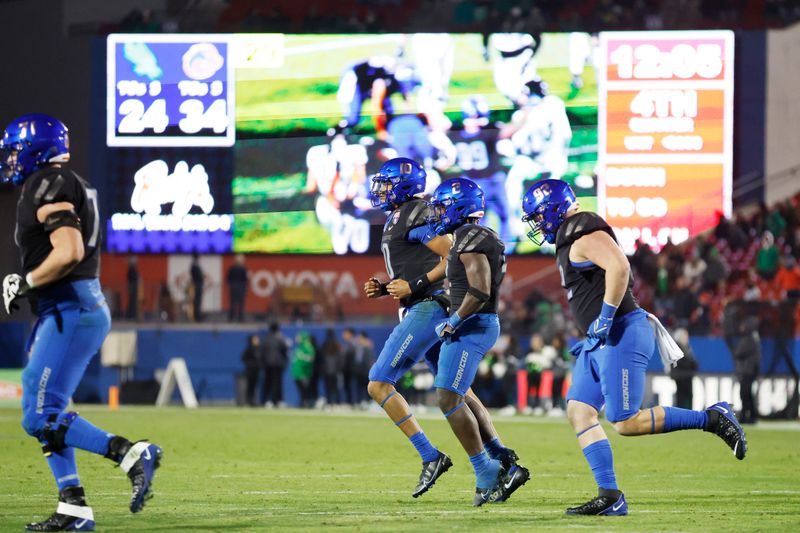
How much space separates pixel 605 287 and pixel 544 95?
1728cm

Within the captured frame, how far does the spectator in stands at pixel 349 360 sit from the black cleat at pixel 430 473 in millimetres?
16242

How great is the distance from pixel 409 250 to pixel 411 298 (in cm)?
32

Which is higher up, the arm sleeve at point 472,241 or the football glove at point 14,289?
the arm sleeve at point 472,241

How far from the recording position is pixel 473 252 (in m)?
8.98

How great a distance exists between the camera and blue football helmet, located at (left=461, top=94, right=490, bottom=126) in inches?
993

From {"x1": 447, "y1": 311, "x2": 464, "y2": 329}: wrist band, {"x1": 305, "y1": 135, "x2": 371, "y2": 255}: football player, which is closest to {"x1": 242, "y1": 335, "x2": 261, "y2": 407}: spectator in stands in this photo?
{"x1": 305, "y1": 135, "x2": 371, "y2": 255}: football player

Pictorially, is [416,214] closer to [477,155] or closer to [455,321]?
[455,321]

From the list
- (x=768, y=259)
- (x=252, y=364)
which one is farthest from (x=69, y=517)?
(x=768, y=259)

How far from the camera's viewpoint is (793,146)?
31188 millimetres

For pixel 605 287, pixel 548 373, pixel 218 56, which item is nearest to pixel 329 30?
pixel 218 56

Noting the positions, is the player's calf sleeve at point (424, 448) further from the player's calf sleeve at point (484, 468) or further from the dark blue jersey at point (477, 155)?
the dark blue jersey at point (477, 155)

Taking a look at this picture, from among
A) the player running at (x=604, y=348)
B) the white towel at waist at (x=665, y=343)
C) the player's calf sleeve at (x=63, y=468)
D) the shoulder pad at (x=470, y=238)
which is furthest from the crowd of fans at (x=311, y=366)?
the player's calf sleeve at (x=63, y=468)

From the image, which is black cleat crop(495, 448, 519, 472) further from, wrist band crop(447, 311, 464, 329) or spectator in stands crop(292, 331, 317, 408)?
spectator in stands crop(292, 331, 317, 408)

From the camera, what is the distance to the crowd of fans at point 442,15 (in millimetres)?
27953
